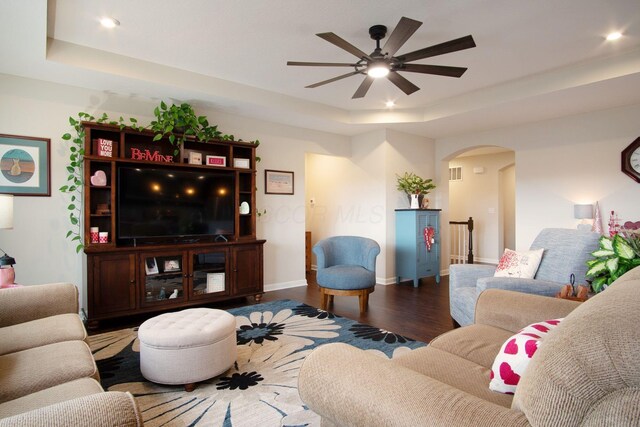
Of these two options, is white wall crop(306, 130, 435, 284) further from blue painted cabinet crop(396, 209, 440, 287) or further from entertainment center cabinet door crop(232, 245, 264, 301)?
entertainment center cabinet door crop(232, 245, 264, 301)

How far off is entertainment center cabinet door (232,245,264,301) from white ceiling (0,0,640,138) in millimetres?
1799

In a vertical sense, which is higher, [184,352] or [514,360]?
[514,360]

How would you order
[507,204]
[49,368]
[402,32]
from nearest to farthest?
1. [49,368]
2. [402,32]
3. [507,204]

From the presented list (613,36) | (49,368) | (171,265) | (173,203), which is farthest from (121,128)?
(613,36)

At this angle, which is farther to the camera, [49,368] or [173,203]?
[173,203]

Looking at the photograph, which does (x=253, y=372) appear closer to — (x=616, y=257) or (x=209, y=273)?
(x=209, y=273)

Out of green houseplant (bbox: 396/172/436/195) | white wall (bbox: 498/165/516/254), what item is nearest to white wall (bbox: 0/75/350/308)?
green houseplant (bbox: 396/172/436/195)

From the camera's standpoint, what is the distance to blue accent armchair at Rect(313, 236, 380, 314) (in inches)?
149

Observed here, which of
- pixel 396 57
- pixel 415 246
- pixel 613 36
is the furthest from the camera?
pixel 415 246

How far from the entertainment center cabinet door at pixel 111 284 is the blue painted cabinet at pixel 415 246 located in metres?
3.78

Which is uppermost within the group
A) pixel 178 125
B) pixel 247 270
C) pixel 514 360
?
pixel 178 125

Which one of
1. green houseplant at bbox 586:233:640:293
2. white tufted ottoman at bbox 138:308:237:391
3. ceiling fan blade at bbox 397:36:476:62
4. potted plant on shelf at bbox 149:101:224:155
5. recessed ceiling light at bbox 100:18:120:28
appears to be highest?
recessed ceiling light at bbox 100:18:120:28

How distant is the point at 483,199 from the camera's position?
786cm

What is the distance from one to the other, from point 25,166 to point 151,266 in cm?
151
